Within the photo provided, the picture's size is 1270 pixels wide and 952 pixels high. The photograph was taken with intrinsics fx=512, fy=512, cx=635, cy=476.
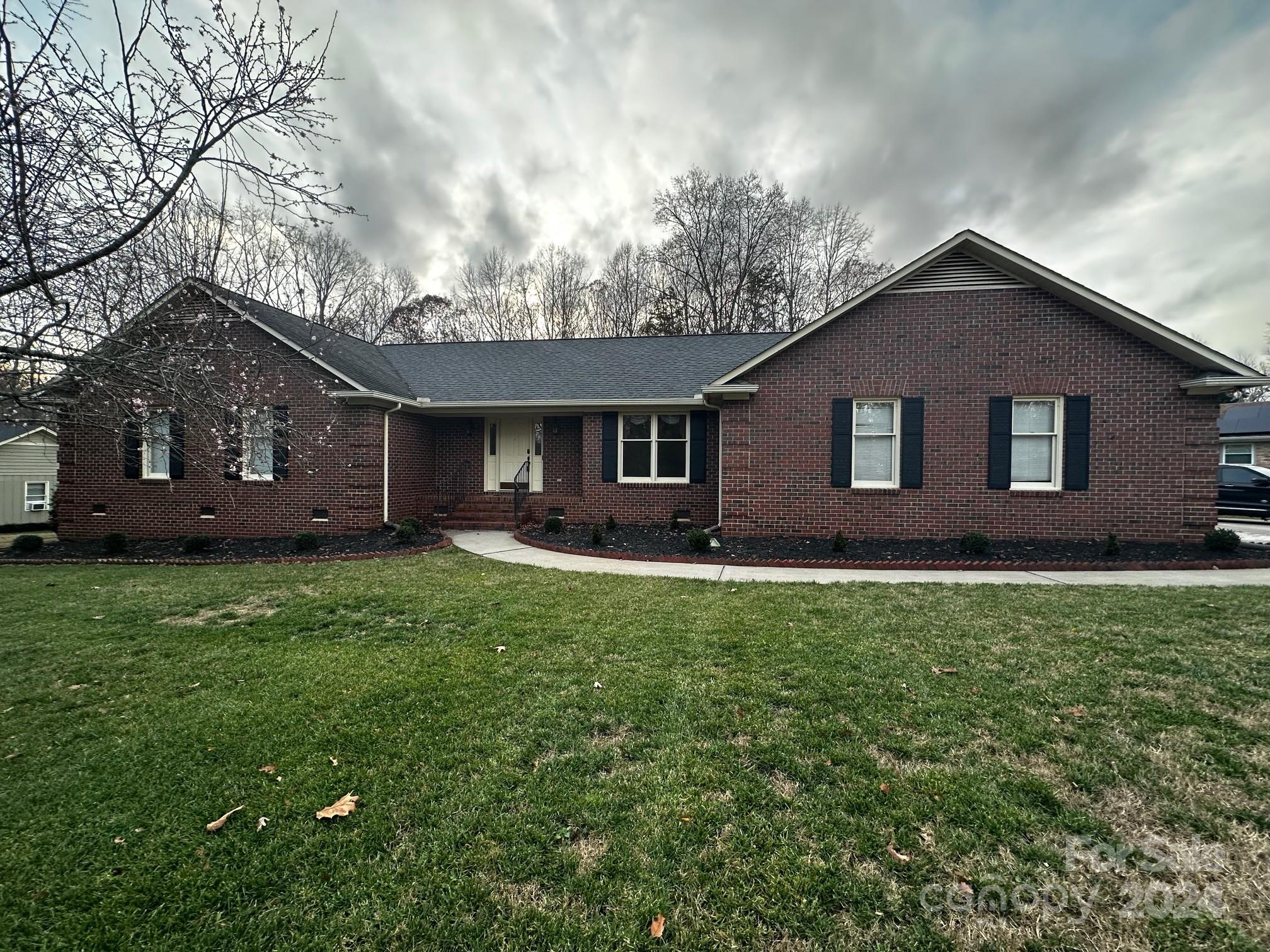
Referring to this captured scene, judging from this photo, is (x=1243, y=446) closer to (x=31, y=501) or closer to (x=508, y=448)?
(x=508, y=448)

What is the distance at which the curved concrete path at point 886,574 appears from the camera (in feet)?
23.1

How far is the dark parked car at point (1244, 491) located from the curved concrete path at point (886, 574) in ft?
33.5

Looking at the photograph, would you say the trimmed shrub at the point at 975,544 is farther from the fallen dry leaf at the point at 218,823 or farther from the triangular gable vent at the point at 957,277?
the fallen dry leaf at the point at 218,823

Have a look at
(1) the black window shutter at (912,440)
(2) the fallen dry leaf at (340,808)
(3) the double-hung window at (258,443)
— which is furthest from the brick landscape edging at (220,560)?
(1) the black window shutter at (912,440)

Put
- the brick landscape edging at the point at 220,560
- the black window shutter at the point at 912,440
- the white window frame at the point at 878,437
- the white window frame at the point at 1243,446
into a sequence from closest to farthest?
1. the brick landscape edging at the point at 220,560
2. the black window shutter at the point at 912,440
3. the white window frame at the point at 878,437
4. the white window frame at the point at 1243,446

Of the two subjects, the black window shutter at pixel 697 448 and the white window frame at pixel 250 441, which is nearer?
the white window frame at pixel 250 441

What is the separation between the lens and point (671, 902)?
6.43ft

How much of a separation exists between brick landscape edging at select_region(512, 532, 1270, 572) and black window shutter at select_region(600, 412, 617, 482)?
3.78 metres

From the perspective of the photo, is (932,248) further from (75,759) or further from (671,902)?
(75,759)

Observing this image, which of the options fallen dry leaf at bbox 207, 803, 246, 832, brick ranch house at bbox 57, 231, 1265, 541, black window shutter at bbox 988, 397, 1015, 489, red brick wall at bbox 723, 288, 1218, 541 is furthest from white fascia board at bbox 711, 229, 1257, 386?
fallen dry leaf at bbox 207, 803, 246, 832

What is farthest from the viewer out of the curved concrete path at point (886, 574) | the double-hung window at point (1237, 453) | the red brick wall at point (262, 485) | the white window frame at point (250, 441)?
the double-hung window at point (1237, 453)

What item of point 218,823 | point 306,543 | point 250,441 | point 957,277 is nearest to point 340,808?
point 218,823

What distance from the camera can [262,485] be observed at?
1134 cm

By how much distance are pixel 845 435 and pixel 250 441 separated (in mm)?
10046
